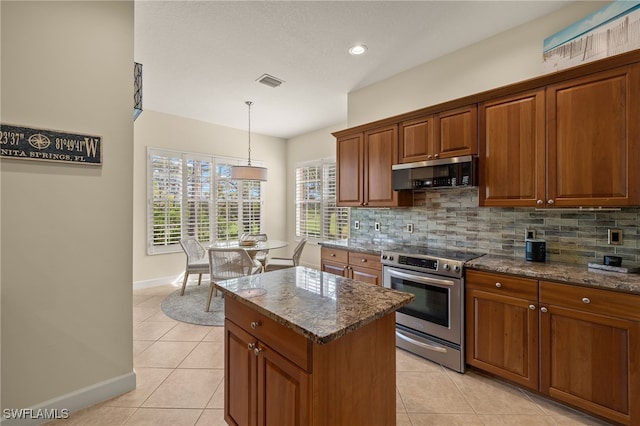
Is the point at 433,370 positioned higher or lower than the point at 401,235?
lower

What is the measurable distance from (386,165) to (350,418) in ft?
8.36

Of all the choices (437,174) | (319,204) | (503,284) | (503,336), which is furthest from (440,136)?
(319,204)

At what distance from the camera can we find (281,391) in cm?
119

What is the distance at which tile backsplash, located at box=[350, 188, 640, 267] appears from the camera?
2.07m

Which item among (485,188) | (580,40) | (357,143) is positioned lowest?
(485,188)

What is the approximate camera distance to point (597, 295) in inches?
66.6

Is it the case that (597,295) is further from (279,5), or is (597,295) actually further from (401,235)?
(279,5)

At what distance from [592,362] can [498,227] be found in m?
1.19

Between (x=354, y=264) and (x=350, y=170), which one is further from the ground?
(x=350, y=170)

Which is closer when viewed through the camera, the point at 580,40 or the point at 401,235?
the point at 580,40

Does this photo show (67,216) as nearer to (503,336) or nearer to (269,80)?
(269,80)

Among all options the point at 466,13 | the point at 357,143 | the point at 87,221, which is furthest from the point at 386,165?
the point at 87,221

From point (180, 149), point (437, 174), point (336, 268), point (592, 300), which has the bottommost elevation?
point (336, 268)

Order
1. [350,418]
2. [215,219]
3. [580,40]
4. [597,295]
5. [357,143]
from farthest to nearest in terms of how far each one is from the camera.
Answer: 1. [215,219]
2. [357,143]
3. [580,40]
4. [597,295]
5. [350,418]
